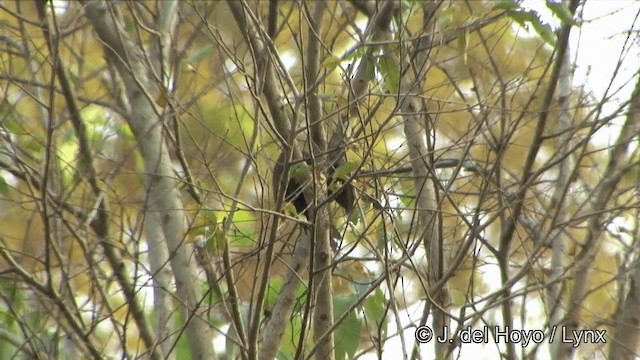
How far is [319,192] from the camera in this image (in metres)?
2.33

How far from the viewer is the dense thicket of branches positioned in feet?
7.42

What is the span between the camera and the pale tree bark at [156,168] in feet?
8.27

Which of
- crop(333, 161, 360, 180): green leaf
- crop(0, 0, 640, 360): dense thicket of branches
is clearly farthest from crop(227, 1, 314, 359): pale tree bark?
crop(333, 161, 360, 180): green leaf

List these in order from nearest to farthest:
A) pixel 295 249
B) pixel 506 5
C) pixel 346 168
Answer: pixel 506 5
pixel 346 168
pixel 295 249

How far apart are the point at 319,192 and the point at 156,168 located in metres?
0.62

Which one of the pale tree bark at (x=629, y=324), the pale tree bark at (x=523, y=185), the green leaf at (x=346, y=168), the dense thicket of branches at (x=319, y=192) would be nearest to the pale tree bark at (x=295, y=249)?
the dense thicket of branches at (x=319, y=192)

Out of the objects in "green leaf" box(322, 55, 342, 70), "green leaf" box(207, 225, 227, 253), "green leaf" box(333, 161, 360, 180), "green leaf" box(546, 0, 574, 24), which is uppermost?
"green leaf" box(546, 0, 574, 24)

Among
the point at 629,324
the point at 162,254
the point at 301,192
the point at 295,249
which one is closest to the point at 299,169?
the point at 301,192

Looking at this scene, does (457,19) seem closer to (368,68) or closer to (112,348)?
(368,68)

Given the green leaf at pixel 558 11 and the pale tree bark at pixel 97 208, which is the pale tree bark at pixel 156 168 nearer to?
the pale tree bark at pixel 97 208

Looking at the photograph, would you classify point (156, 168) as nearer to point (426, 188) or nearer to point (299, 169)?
point (299, 169)

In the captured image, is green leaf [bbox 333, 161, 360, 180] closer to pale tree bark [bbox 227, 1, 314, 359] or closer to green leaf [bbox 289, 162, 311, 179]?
green leaf [bbox 289, 162, 311, 179]

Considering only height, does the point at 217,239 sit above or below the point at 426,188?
below

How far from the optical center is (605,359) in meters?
2.82
